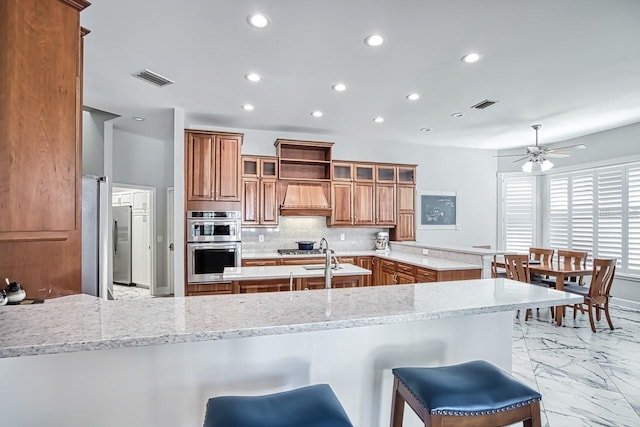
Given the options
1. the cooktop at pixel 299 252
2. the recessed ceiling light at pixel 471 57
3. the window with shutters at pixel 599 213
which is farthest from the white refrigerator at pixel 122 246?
the window with shutters at pixel 599 213

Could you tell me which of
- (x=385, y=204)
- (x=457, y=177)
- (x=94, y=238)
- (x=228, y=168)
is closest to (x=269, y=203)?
(x=228, y=168)

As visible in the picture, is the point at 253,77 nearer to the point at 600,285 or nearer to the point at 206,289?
the point at 206,289

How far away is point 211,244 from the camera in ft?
15.1

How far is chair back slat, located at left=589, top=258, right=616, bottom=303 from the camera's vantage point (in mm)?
3953

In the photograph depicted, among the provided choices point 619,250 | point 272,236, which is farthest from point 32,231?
point 619,250

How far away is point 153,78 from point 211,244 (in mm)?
2177

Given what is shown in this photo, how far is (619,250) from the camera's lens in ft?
17.2

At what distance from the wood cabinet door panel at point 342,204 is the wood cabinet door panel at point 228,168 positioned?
1675 mm

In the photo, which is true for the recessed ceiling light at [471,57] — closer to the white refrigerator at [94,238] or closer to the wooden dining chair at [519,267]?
the wooden dining chair at [519,267]

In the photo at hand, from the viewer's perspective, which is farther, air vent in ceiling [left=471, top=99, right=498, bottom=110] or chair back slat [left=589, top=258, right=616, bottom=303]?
air vent in ceiling [left=471, top=99, right=498, bottom=110]

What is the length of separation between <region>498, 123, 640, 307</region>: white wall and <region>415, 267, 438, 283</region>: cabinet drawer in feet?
11.8

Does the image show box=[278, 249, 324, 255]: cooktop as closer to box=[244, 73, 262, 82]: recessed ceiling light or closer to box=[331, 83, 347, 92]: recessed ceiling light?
box=[331, 83, 347, 92]: recessed ceiling light

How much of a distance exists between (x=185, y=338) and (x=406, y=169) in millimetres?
5669

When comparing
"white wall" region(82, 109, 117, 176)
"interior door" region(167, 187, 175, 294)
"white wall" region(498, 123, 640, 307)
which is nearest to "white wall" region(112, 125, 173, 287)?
"interior door" region(167, 187, 175, 294)
